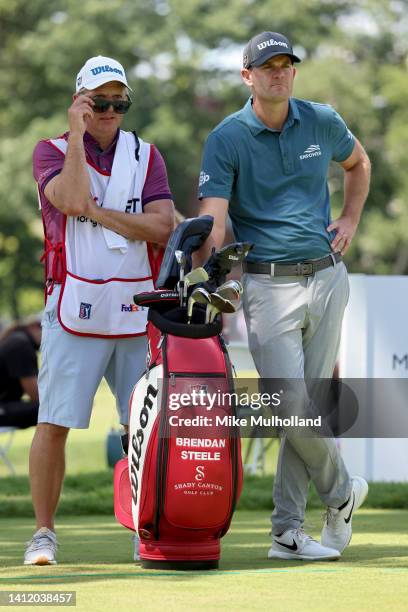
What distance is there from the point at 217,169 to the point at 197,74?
36.8 meters

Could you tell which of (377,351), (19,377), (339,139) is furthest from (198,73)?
(339,139)

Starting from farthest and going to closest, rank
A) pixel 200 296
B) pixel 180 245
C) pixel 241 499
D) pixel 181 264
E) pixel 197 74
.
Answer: pixel 197 74 < pixel 241 499 < pixel 180 245 < pixel 181 264 < pixel 200 296

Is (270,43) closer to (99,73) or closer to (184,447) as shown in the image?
(99,73)

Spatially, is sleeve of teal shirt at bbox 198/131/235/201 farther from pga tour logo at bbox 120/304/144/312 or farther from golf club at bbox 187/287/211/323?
golf club at bbox 187/287/211/323

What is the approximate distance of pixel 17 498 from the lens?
9641mm

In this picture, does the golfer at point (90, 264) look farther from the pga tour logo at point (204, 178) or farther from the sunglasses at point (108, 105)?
the pga tour logo at point (204, 178)

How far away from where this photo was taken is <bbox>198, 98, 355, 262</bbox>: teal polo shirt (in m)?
6.18

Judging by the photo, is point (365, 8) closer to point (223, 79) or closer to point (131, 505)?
point (223, 79)

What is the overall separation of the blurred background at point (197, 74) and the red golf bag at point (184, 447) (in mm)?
34238

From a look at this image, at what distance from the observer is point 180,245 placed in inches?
228

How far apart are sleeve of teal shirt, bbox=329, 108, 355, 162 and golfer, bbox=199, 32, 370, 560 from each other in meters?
0.10

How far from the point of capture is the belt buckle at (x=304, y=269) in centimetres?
618

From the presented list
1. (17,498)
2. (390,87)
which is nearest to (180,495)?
(17,498)

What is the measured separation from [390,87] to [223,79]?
204 inches
